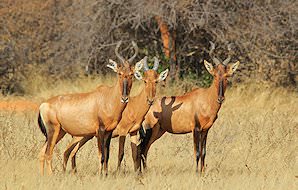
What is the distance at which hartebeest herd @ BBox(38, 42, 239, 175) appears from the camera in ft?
34.5

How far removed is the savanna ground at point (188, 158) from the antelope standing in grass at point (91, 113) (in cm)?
53

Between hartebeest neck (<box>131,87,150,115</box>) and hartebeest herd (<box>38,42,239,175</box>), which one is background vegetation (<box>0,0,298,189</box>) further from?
hartebeest neck (<box>131,87,150,115</box>)

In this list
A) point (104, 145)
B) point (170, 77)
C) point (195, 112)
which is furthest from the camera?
point (170, 77)

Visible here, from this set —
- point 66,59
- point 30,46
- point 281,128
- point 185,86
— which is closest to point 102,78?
point 66,59

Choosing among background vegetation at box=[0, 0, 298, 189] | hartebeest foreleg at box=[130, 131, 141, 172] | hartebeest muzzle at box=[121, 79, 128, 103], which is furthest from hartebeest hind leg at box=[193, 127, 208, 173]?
hartebeest muzzle at box=[121, 79, 128, 103]

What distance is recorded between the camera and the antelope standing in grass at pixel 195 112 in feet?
36.1

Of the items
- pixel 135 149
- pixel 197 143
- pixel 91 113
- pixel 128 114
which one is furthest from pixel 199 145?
pixel 91 113

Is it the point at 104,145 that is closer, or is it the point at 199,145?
the point at 104,145

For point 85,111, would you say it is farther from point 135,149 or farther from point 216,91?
point 216,91

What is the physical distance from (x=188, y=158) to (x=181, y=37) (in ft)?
36.0

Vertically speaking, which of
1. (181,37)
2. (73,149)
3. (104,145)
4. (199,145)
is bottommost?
(73,149)

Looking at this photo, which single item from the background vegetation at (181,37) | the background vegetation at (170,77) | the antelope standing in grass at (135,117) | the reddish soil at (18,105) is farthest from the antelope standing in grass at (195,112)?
the background vegetation at (181,37)

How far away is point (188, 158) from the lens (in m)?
12.6

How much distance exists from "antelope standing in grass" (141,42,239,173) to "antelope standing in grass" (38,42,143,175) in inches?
46.2
